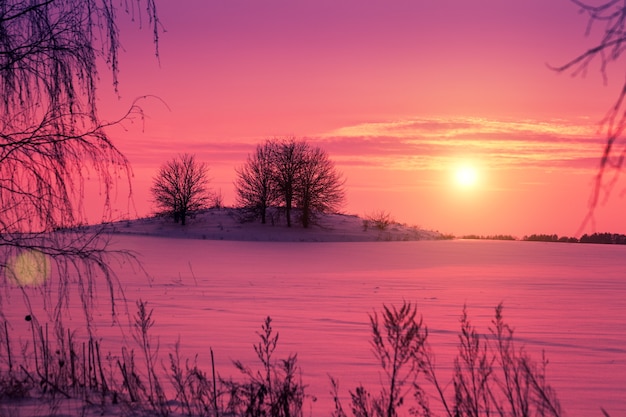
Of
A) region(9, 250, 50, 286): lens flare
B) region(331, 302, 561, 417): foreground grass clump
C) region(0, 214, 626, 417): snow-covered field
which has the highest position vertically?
region(9, 250, 50, 286): lens flare

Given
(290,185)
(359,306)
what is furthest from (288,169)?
(359,306)

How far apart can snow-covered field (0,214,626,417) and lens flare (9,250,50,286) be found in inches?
Result: 42.1

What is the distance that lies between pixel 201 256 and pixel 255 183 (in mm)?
21213

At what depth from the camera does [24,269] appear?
566cm

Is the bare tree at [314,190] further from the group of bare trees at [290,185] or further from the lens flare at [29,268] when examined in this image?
the lens flare at [29,268]

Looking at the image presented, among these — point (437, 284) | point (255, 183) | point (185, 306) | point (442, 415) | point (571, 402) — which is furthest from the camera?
point (255, 183)

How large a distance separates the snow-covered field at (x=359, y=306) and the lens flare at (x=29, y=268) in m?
1.07

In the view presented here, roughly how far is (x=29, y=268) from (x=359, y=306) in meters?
10.7

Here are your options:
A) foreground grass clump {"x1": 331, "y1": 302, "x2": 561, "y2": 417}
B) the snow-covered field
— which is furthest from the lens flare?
foreground grass clump {"x1": 331, "y1": 302, "x2": 561, "y2": 417}

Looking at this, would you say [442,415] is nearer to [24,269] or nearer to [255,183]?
[24,269]

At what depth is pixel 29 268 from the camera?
5656mm

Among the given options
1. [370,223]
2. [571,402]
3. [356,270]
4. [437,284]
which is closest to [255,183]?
[370,223]

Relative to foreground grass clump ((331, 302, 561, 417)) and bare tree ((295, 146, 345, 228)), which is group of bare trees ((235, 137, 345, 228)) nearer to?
bare tree ((295, 146, 345, 228))

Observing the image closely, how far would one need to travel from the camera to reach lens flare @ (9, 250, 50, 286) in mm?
5602
